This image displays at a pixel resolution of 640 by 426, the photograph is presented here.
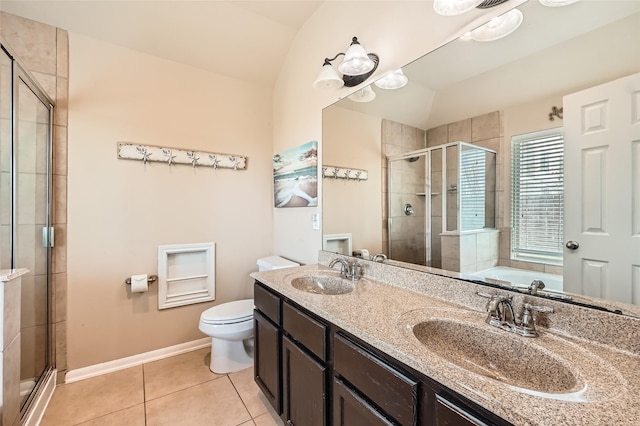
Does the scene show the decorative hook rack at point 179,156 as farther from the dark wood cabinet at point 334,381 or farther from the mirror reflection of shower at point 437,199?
the mirror reflection of shower at point 437,199

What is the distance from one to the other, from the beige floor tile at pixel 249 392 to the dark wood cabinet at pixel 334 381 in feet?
0.62

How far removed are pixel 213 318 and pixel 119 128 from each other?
166 centimetres

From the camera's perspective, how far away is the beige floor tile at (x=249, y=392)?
1707 mm

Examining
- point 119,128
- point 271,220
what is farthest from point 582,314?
point 119,128

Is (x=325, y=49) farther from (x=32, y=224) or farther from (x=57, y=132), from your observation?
(x=32, y=224)

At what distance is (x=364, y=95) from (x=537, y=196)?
1148mm

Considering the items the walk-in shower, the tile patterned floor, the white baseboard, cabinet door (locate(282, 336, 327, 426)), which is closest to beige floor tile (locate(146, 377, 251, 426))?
the tile patterned floor

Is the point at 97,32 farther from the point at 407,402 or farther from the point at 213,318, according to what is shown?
the point at 407,402

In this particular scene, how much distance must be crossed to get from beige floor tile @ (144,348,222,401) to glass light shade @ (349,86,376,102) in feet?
7.46

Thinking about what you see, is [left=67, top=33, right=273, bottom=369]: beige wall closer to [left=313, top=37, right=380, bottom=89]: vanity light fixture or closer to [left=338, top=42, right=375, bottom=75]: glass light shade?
[left=313, top=37, right=380, bottom=89]: vanity light fixture

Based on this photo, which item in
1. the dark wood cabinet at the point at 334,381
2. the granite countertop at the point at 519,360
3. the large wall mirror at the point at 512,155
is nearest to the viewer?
the granite countertop at the point at 519,360

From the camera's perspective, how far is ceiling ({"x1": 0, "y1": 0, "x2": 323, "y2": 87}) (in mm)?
1860

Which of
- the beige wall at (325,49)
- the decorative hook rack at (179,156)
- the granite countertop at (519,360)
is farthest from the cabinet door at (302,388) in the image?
the decorative hook rack at (179,156)

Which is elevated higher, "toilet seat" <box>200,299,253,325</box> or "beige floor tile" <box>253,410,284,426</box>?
"toilet seat" <box>200,299,253,325</box>
